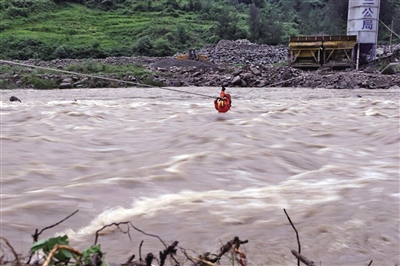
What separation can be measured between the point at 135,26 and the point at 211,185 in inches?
1801

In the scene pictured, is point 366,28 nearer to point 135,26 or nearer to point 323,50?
point 323,50

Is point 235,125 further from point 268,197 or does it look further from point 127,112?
point 268,197

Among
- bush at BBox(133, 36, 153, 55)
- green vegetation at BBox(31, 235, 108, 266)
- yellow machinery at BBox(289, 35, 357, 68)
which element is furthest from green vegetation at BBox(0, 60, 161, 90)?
bush at BBox(133, 36, 153, 55)

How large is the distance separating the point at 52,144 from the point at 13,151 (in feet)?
1.67

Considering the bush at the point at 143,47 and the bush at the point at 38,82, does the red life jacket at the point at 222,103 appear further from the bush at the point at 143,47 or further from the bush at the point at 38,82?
the bush at the point at 143,47

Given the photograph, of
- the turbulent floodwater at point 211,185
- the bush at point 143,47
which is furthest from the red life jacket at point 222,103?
the bush at point 143,47

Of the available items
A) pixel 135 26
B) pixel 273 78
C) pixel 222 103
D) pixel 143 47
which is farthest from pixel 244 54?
pixel 222 103

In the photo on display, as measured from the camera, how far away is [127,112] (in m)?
8.98

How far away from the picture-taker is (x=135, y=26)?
156 ft

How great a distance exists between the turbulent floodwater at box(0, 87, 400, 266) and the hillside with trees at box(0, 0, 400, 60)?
3289cm

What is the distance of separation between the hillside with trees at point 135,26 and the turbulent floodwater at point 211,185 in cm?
3289

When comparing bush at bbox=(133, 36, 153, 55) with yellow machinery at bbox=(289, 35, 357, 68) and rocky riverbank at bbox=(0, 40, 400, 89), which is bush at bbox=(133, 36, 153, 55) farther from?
yellow machinery at bbox=(289, 35, 357, 68)

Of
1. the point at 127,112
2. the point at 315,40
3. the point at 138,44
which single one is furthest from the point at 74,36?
the point at 127,112

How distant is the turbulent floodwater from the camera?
2.68 meters
